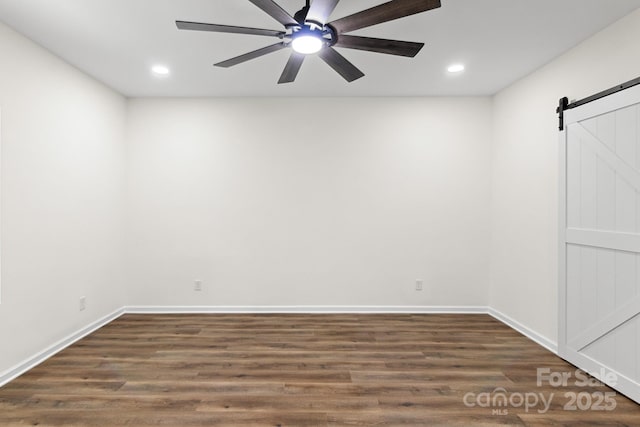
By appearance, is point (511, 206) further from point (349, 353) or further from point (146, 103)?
point (146, 103)

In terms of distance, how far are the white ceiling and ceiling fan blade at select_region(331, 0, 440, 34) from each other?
→ 43 centimetres

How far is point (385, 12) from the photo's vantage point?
1.84 m

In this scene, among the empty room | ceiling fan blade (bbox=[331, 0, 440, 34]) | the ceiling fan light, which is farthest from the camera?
the empty room

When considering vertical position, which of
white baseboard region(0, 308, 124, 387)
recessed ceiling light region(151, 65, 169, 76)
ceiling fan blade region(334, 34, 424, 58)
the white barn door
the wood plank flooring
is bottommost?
the wood plank flooring

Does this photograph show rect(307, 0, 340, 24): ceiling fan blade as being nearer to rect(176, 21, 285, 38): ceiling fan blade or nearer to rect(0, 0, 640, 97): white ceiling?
rect(176, 21, 285, 38): ceiling fan blade

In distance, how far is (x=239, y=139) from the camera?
4.35 m

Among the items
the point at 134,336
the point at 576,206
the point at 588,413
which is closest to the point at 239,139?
the point at 134,336

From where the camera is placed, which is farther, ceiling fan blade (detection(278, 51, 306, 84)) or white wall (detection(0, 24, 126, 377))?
white wall (detection(0, 24, 126, 377))

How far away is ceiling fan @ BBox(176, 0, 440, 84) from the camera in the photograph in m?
1.80

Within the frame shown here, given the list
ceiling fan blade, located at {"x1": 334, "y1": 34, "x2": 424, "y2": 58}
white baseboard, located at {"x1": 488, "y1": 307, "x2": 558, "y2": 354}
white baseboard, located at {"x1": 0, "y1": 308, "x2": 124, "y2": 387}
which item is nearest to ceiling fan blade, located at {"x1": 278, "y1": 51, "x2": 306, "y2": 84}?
ceiling fan blade, located at {"x1": 334, "y1": 34, "x2": 424, "y2": 58}

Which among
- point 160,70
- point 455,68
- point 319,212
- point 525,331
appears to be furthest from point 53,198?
point 525,331

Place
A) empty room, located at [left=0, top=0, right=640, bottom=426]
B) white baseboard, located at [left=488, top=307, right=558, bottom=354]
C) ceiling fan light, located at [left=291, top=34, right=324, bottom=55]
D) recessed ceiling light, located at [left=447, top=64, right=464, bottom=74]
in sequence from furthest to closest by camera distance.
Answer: recessed ceiling light, located at [left=447, top=64, right=464, bottom=74]
white baseboard, located at [left=488, top=307, right=558, bottom=354]
empty room, located at [left=0, top=0, right=640, bottom=426]
ceiling fan light, located at [left=291, top=34, right=324, bottom=55]

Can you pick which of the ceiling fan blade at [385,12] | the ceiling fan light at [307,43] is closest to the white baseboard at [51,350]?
the ceiling fan light at [307,43]

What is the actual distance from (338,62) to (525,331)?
3.10m
